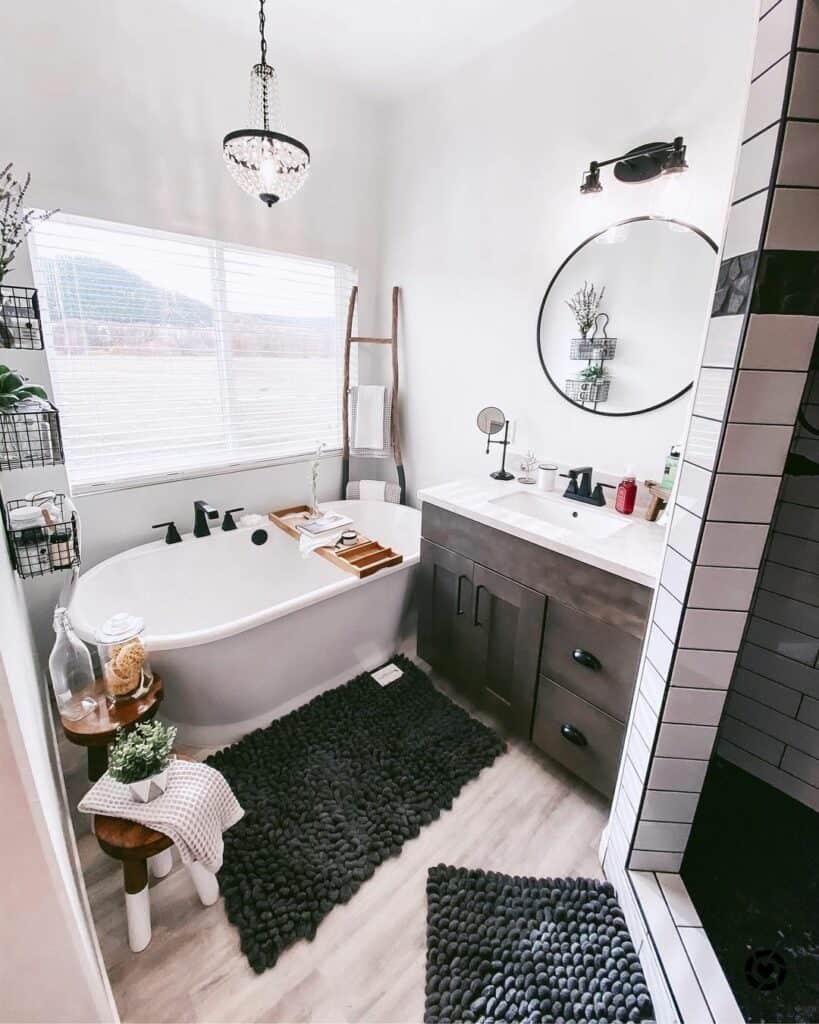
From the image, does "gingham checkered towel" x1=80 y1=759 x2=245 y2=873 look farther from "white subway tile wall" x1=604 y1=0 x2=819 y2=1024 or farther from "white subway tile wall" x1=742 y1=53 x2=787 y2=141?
"white subway tile wall" x1=742 y1=53 x2=787 y2=141

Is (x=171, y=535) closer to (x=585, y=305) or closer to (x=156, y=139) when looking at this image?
(x=156, y=139)

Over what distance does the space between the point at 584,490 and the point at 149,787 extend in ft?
5.91

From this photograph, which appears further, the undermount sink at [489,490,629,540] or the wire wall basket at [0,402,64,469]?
the undermount sink at [489,490,629,540]

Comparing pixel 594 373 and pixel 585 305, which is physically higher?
pixel 585 305

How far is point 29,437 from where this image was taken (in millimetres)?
1277

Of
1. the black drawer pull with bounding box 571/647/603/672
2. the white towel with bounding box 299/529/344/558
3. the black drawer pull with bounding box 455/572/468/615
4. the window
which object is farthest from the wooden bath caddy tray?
the black drawer pull with bounding box 571/647/603/672

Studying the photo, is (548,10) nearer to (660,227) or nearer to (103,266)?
(660,227)

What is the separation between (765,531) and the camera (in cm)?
94

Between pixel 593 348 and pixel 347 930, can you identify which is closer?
pixel 347 930

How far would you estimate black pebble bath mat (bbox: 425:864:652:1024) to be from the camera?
3.65ft

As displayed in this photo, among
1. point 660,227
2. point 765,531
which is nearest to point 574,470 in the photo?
point 660,227

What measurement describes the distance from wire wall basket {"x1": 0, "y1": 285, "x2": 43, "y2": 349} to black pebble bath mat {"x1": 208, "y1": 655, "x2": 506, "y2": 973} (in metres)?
1.51

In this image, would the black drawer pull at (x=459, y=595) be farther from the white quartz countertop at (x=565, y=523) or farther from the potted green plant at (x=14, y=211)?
the potted green plant at (x=14, y=211)

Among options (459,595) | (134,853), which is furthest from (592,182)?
(134,853)
